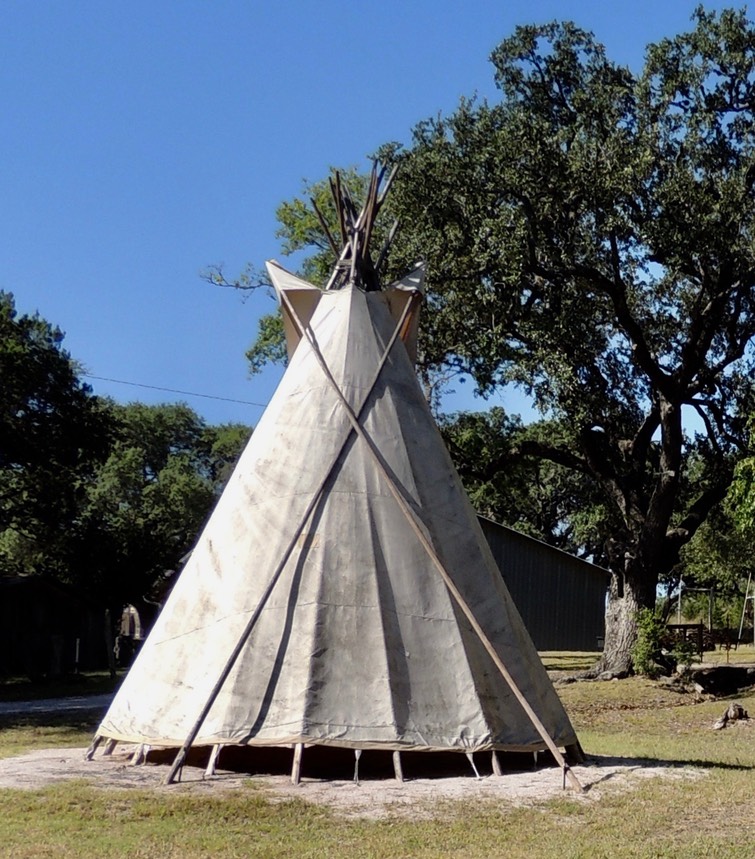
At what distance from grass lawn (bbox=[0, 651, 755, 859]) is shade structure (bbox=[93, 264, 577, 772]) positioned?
883 mm

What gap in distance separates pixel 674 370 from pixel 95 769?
18.2 meters

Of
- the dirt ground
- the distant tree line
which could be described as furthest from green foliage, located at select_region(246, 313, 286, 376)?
the dirt ground

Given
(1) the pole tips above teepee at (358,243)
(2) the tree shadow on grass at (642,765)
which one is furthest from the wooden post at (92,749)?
(1) the pole tips above teepee at (358,243)

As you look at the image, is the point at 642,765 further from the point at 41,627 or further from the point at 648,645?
the point at 41,627

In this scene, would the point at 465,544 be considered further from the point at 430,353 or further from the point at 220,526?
the point at 430,353

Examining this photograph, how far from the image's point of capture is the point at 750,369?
25.7 meters

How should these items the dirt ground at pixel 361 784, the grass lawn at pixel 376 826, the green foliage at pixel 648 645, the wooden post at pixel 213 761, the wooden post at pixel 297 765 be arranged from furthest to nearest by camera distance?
the green foliage at pixel 648 645 → the wooden post at pixel 213 761 → the wooden post at pixel 297 765 → the dirt ground at pixel 361 784 → the grass lawn at pixel 376 826

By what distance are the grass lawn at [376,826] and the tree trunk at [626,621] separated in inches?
555

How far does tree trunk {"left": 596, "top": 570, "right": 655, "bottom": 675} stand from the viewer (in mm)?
24922

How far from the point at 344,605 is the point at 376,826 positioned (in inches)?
99.0

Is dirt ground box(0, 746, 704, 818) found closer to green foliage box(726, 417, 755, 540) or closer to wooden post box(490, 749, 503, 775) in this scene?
wooden post box(490, 749, 503, 775)

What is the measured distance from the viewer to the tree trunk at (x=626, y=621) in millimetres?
24922

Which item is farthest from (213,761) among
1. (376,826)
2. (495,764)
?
(495,764)

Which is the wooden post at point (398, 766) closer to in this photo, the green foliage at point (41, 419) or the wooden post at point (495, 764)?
the wooden post at point (495, 764)
